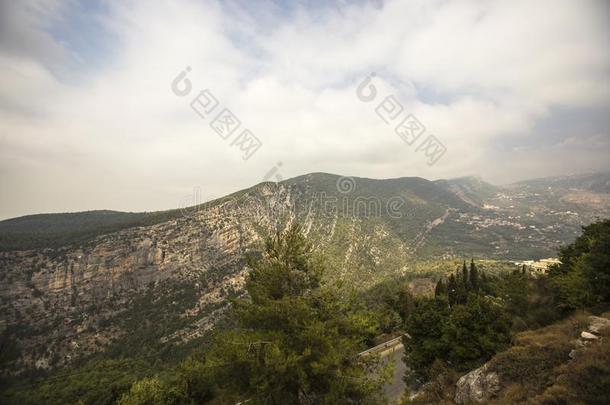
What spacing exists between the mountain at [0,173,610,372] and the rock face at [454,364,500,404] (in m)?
50.0

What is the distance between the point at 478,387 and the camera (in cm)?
1241

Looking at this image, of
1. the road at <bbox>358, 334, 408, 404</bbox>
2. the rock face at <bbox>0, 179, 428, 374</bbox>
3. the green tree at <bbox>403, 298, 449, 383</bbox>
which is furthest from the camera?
the rock face at <bbox>0, 179, 428, 374</bbox>

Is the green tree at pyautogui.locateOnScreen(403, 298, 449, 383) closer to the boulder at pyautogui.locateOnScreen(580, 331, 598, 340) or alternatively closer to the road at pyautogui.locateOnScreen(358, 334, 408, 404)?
the road at pyautogui.locateOnScreen(358, 334, 408, 404)

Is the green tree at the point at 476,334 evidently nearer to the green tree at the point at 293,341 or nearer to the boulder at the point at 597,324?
the boulder at the point at 597,324

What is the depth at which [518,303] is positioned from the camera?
2517cm

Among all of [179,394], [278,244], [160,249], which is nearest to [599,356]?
[278,244]

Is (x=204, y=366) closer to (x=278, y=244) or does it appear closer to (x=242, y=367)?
(x=242, y=367)

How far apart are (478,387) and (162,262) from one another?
408ft

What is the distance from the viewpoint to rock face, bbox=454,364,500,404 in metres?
11.7

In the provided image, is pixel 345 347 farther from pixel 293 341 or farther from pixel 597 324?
pixel 597 324

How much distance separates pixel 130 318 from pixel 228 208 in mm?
59371

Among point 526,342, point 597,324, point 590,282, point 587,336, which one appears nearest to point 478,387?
point 526,342

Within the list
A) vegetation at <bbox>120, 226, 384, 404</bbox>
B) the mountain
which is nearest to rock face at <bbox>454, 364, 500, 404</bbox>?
vegetation at <bbox>120, 226, 384, 404</bbox>

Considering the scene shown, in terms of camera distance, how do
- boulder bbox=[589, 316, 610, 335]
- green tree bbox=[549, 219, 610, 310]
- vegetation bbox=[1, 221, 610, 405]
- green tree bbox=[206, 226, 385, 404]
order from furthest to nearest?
1. green tree bbox=[549, 219, 610, 310]
2. boulder bbox=[589, 316, 610, 335]
3. green tree bbox=[206, 226, 385, 404]
4. vegetation bbox=[1, 221, 610, 405]
